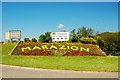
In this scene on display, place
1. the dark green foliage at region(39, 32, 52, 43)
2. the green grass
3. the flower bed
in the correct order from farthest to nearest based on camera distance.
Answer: the dark green foliage at region(39, 32, 52, 43)
the flower bed
the green grass

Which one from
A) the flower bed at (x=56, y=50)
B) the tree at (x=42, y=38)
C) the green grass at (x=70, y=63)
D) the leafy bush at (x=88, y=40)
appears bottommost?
the green grass at (x=70, y=63)

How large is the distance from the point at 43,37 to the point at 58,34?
2.09 metres

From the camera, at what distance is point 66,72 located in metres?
14.5

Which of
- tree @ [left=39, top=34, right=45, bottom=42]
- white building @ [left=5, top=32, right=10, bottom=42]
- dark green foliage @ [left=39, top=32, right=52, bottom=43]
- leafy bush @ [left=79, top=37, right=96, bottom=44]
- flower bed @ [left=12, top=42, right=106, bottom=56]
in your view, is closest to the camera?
flower bed @ [left=12, top=42, right=106, bottom=56]

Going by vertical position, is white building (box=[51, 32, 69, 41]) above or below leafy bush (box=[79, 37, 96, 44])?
above

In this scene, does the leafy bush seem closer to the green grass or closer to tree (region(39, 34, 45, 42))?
tree (region(39, 34, 45, 42))

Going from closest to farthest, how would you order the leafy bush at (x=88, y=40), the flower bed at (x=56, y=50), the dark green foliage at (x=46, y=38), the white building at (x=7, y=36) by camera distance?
the flower bed at (x=56, y=50), the leafy bush at (x=88, y=40), the dark green foliage at (x=46, y=38), the white building at (x=7, y=36)

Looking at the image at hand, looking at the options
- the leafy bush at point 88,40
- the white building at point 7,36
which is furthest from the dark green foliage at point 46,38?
the white building at point 7,36

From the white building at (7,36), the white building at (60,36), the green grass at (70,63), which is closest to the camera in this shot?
the green grass at (70,63)

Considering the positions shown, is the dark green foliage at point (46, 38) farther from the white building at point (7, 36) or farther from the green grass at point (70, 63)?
the green grass at point (70, 63)

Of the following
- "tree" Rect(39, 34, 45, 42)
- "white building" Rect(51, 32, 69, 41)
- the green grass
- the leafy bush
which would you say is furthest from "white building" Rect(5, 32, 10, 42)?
the green grass

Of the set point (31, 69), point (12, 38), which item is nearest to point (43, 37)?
point (12, 38)

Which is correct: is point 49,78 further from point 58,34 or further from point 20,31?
point 20,31

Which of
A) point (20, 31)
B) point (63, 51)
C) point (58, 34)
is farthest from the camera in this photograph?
point (20, 31)
